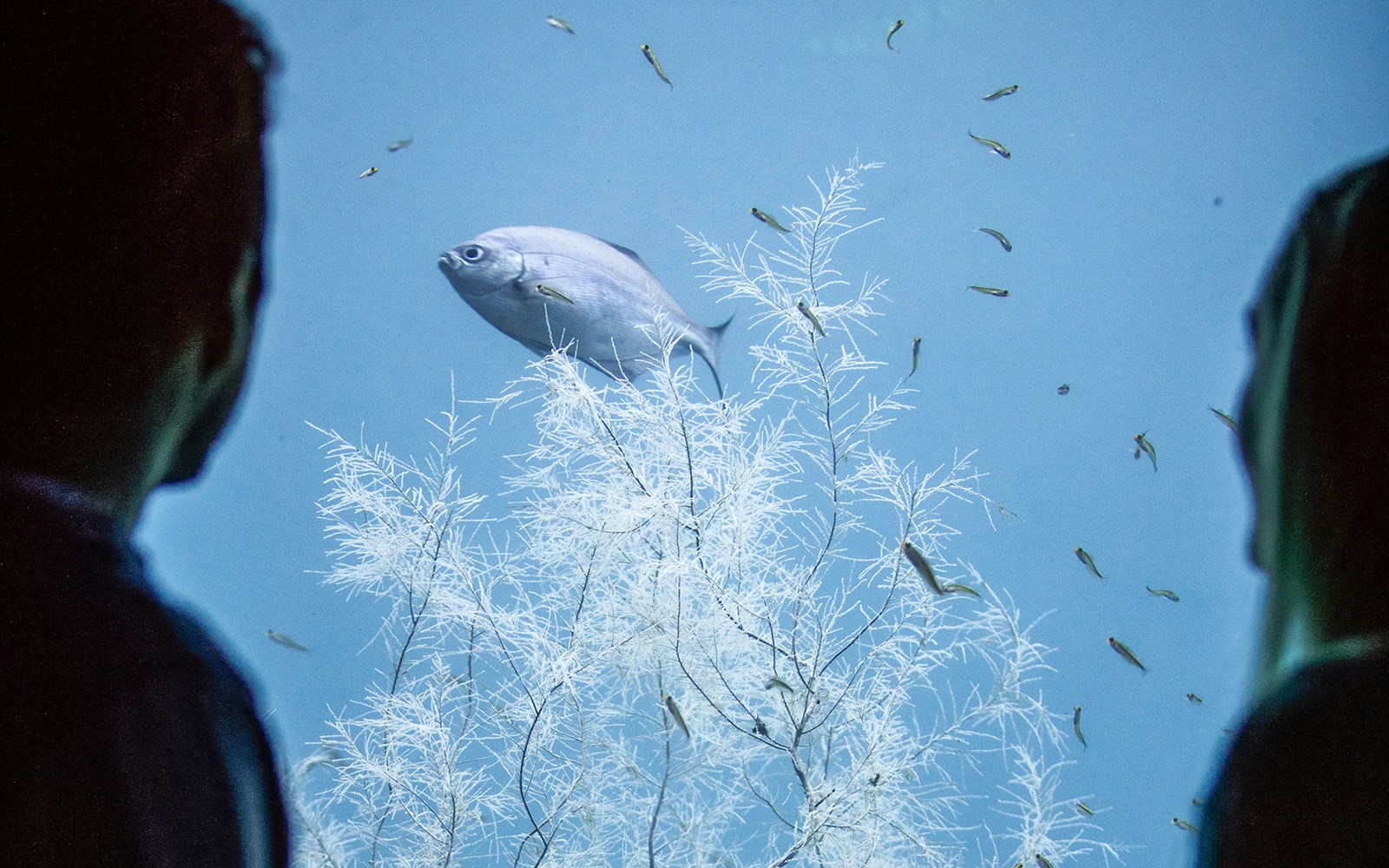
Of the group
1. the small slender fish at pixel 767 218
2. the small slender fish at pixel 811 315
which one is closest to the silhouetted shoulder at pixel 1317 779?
the small slender fish at pixel 811 315

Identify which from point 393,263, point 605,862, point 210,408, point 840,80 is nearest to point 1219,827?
point 605,862

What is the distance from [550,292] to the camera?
91.3 inches

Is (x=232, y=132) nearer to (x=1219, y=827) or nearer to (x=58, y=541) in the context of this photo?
(x=58, y=541)

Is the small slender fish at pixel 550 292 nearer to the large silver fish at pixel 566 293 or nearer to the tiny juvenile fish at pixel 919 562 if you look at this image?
the large silver fish at pixel 566 293

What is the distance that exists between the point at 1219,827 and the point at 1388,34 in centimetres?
436

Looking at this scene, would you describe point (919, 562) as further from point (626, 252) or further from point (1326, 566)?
point (1326, 566)

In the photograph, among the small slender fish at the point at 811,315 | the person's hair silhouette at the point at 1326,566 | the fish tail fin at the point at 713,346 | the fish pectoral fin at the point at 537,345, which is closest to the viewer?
the small slender fish at the point at 811,315

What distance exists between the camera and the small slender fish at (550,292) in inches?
91.2

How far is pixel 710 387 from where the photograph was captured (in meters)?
4.70

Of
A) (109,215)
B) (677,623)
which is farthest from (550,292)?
(109,215)

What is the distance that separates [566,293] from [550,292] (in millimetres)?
237

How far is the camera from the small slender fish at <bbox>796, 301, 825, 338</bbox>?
84.2 inches

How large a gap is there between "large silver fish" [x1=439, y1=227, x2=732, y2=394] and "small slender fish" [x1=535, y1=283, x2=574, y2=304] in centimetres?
1

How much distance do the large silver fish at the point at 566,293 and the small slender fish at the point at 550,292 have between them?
0.04 feet
